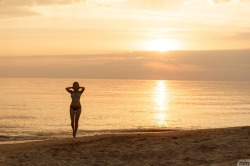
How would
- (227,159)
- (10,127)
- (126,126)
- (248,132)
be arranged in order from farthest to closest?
(126,126), (10,127), (248,132), (227,159)

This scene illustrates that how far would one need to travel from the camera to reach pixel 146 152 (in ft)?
38.6

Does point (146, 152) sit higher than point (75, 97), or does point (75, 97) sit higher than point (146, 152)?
point (75, 97)

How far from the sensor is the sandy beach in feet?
34.9

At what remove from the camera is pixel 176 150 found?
11.9m

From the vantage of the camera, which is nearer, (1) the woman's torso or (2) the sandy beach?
(2) the sandy beach

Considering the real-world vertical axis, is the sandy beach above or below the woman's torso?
below

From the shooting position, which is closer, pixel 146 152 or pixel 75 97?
pixel 146 152

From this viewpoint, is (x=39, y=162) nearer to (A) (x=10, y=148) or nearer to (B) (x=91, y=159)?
(B) (x=91, y=159)

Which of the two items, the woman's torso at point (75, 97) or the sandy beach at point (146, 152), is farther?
the woman's torso at point (75, 97)

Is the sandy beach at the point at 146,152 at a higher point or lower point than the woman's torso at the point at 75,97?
lower

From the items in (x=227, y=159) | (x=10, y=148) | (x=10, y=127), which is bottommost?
(x=227, y=159)

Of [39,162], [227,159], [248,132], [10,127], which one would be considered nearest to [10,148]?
[39,162]

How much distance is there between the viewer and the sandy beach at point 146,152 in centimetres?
1063

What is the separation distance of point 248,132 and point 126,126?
22.8m
